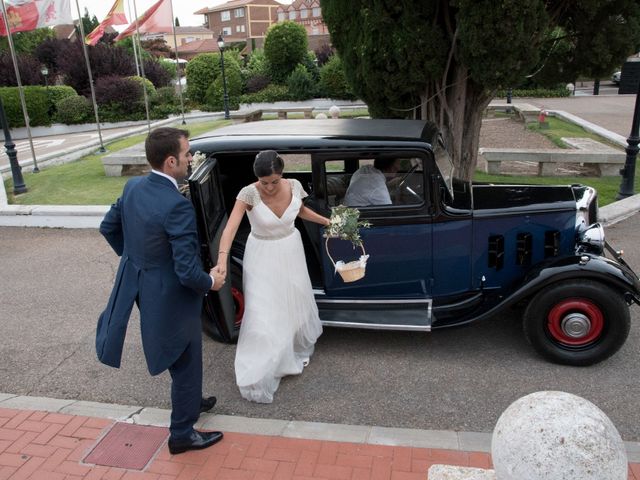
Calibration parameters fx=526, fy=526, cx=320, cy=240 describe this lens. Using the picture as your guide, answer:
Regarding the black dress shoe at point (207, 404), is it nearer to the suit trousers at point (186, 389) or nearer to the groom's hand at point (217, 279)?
the suit trousers at point (186, 389)

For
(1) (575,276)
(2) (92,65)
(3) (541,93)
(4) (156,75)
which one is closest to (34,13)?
(1) (575,276)

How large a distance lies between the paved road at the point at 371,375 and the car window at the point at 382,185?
4.12ft

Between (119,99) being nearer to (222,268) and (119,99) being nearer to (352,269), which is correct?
(352,269)

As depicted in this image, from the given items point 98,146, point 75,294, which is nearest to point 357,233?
point 75,294

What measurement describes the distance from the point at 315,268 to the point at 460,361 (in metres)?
1.49

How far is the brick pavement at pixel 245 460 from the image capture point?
3.05 meters

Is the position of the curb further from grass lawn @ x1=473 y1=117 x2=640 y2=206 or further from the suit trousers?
grass lawn @ x1=473 y1=117 x2=640 y2=206

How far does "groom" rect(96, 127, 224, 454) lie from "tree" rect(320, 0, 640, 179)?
479 centimetres

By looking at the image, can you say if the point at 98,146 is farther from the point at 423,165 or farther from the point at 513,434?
the point at 513,434

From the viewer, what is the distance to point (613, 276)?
152 inches

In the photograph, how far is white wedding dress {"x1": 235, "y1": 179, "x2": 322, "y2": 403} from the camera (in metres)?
3.81

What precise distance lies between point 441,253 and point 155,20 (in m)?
15.5

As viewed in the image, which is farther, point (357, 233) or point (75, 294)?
point (75, 294)

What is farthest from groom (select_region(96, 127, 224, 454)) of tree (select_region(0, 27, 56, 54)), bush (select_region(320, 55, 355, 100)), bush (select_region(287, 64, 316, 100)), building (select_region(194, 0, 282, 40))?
building (select_region(194, 0, 282, 40))
